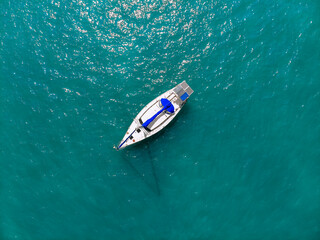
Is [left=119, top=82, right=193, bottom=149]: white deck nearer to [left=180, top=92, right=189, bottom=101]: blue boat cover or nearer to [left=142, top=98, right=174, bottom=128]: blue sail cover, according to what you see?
[left=180, top=92, right=189, bottom=101]: blue boat cover

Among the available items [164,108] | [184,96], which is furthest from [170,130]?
[184,96]

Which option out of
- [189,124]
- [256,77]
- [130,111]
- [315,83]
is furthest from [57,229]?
[315,83]

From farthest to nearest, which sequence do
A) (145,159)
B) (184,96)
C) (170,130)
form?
(170,130) < (145,159) < (184,96)

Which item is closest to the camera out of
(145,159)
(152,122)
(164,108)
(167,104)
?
(167,104)

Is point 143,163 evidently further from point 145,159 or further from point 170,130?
point 170,130

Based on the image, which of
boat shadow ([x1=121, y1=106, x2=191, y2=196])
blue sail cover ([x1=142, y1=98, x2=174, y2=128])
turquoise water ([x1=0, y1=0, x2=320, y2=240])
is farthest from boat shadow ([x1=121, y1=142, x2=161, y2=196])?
blue sail cover ([x1=142, y1=98, x2=174, y2=128])

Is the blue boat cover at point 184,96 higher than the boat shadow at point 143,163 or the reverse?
higher

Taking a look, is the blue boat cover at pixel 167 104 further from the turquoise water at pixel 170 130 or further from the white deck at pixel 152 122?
the turquoise water at pixel 170 130

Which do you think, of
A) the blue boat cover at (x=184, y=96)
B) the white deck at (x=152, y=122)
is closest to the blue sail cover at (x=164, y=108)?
→ the white deck at (x=152, y=122)

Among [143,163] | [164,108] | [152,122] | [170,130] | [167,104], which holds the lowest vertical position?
[143,163]

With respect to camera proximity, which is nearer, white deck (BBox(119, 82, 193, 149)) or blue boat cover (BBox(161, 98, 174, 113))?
blue boat cover (BBox(161, 98, 174, 113))
